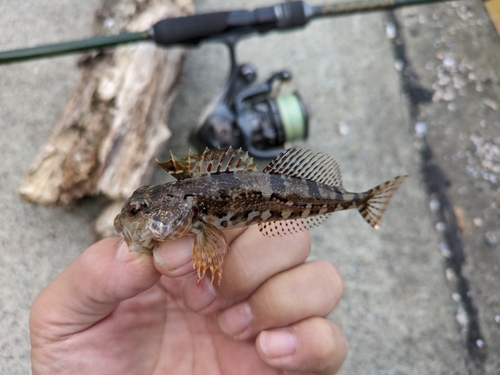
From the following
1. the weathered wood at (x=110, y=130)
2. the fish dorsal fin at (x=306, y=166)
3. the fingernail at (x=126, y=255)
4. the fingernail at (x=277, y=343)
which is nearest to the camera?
the fingernail at (x=126, y=255)

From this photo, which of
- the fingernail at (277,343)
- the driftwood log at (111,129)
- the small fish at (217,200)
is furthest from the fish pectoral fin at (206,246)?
the driftwood log at (111,129)

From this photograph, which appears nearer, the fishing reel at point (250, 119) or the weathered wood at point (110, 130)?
the weathered wood at point (110, 130)

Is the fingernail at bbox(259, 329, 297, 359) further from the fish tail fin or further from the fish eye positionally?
the fish eye

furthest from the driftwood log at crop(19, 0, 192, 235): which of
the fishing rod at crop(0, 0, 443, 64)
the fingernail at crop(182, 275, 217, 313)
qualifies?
the fingernail at crop(182, 275, 217, 313)

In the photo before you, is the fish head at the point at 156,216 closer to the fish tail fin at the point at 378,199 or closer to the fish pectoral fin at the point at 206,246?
the fish pectoral fin at the point at 206,246

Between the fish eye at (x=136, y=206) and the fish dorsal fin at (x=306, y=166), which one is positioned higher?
the fish eye at (x=136, y=206)

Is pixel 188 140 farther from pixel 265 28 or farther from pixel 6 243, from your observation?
pixel 6 243
